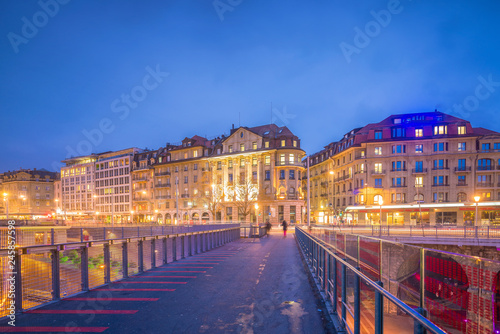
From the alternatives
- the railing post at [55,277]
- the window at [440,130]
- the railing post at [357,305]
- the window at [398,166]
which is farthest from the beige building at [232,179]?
the railing post at [357,305]

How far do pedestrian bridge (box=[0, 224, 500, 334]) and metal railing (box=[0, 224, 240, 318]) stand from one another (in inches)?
1.1

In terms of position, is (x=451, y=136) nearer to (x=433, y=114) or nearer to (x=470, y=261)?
(x=433, y=114)

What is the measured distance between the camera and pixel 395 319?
2697 millimetres

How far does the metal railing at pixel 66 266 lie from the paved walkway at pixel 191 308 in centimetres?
44

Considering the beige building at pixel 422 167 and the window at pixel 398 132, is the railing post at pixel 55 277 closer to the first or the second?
the beige building at pixel 422 167

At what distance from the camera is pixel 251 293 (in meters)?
8.57

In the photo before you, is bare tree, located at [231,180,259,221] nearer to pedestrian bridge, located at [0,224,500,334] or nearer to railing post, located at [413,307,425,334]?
pedestrian bridge, located at [0,224,500,334]

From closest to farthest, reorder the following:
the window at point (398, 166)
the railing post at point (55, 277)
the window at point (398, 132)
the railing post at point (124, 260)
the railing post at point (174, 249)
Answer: the railing post at point (55, 277) < the railing post at point (124, 260) < the railing post at point (174, 249) < the window at point (398, 166) < the window at point (398, 132)

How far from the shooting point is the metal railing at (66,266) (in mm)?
6891

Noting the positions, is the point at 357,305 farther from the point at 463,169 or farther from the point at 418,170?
the point at 463,169

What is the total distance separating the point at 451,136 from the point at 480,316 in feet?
192

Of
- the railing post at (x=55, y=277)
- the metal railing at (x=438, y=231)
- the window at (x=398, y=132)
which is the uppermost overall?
the window at (x=398, y=132)

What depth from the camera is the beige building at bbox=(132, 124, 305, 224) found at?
64312mm

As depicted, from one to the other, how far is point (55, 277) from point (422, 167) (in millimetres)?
55998
